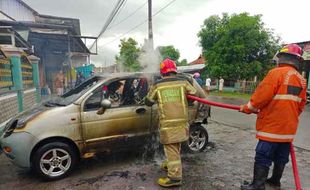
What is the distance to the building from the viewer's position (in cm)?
1331

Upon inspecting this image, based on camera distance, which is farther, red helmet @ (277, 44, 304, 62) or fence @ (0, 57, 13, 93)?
fence @ (0, 57, 13, 93)

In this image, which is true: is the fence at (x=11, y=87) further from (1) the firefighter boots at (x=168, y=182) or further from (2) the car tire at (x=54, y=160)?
(1) the firefighter boots at (x=168, y=182)

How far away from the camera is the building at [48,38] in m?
13.3

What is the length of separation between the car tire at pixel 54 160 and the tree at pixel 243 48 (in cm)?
2172

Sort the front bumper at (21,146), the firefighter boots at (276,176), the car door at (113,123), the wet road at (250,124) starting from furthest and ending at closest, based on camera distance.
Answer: the wet road at (250,124)
the car door at (113,123)
the front bumper at (21,146)
the firefighter boots at (276,176)

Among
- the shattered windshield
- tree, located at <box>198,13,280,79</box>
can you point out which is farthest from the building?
tree, located at <box>198,13,280,79</box>

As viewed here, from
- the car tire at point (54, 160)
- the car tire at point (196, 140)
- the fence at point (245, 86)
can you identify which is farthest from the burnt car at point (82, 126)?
the fence at point (245, 86)

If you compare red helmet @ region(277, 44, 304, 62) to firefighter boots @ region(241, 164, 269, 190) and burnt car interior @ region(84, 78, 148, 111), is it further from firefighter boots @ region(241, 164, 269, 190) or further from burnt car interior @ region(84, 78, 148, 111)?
burnt car interior @ region(84, 78, 148, 111)

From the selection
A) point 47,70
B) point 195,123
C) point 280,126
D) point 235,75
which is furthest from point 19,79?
point 235,75

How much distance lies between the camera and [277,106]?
3279mm

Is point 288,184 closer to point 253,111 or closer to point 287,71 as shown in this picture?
point 253,111

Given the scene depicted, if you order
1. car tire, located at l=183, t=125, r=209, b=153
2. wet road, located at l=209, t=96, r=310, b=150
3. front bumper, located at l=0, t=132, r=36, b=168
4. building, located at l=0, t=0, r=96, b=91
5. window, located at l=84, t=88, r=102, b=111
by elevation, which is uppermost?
building, located at l=0, t=0, r=96, b=91

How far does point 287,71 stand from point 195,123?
241 centimetres

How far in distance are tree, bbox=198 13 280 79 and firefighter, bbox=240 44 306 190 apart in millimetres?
21026
